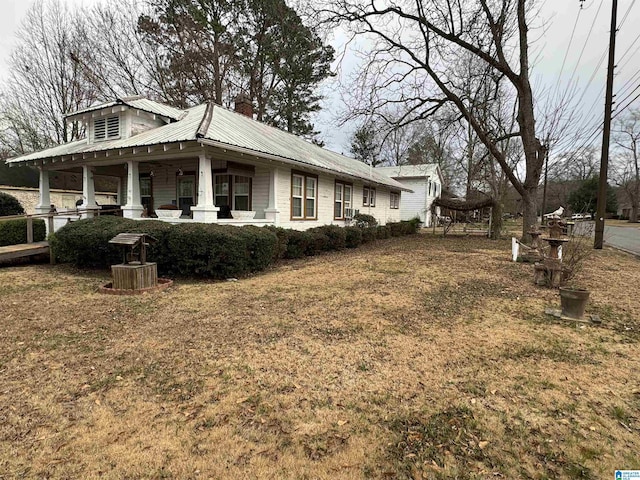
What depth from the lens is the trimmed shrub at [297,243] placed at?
35.8 feet

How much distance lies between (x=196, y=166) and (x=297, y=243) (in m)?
4.62

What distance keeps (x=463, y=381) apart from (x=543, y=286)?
5.04 m

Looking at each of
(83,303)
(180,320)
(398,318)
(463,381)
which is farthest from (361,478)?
A: (83,303)

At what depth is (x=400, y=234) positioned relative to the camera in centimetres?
2219

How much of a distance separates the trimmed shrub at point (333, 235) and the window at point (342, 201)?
206 centimetres

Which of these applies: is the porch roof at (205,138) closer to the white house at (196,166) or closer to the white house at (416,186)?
the white house at (196,166)

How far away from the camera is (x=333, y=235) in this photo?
1307cm

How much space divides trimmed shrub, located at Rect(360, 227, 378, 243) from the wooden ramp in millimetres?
11608

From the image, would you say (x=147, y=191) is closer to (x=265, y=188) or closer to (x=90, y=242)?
(x=265, y=188)

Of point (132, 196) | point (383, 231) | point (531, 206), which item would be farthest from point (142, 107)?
point (531, 206)

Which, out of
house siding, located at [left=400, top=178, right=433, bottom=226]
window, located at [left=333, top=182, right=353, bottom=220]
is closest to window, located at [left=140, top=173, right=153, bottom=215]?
window, located at [left=333, top=182, right=353, bottom=220]

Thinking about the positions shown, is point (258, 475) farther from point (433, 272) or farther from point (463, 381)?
point (433, 272)

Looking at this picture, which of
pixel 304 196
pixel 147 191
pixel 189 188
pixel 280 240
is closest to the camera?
pixel 280 240

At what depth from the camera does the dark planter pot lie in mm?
4934
